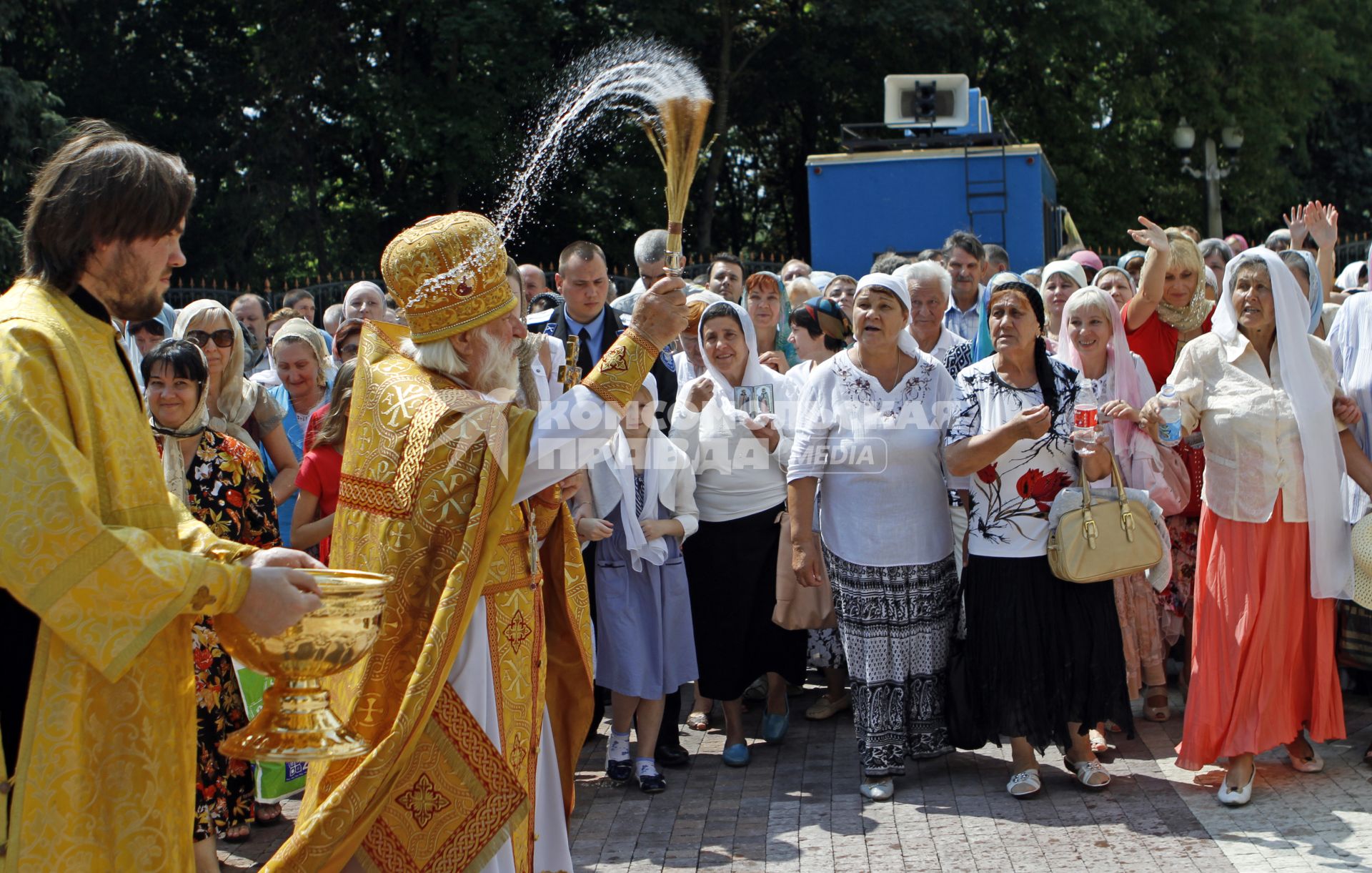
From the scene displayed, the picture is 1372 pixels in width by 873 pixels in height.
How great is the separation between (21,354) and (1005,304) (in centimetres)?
412

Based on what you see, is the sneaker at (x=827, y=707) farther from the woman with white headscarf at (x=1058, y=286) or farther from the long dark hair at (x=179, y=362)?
the long dark hair at (x=179, y=362)

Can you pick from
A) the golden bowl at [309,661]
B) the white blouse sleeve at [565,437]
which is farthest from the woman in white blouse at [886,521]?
the golden bowl at [309,661]

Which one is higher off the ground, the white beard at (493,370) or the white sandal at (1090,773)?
the white beard at (493,370)

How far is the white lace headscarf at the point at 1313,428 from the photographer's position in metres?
5.74

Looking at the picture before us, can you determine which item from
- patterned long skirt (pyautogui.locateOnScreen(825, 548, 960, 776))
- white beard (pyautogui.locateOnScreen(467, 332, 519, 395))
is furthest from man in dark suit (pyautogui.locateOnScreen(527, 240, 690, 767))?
white beard (pyautogui.locateOnScreen(467, 332, 519, 395))

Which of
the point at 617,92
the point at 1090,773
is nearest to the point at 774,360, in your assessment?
the point at 617,92

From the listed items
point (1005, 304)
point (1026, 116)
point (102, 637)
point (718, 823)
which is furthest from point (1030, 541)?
point (1026, 116)

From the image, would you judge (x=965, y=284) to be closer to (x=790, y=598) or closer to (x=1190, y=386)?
(x=1190, y=386)

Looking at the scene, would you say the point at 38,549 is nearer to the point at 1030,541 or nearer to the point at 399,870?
the point at 399,870

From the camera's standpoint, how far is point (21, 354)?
8.84 feet

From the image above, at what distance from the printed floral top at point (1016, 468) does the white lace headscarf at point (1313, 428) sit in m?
0.91

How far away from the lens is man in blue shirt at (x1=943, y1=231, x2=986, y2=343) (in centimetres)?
865

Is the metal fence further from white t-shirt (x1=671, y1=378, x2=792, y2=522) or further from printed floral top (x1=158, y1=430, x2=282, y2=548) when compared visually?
printed floral top (x1=158, y1=430, x2=282, y2=548)

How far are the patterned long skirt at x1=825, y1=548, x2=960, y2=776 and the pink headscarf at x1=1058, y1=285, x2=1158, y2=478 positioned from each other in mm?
1112
